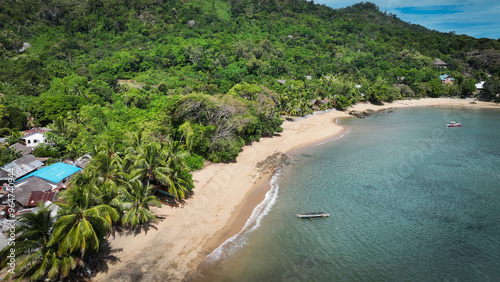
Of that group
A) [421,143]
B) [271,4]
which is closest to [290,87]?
[421,143]

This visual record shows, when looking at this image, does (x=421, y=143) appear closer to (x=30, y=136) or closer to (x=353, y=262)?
(x=353, y=262)

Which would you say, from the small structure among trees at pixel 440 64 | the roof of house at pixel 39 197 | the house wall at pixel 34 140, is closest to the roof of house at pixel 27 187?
the roof of house at pixel 39 197

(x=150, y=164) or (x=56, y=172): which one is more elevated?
(x=150, y=164)

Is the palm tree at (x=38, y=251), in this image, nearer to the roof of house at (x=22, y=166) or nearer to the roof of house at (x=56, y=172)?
the roof of house at (x=56, y=172)

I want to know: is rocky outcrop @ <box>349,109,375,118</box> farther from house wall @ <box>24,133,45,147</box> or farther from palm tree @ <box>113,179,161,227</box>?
house wall @ <box>24,133,45,147</box>

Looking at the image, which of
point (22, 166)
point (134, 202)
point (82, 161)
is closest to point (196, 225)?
point (134, 202)

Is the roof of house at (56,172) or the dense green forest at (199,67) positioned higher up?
the dense green forest at (199,67)

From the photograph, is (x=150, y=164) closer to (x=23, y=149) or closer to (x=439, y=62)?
(x=23, y=149)

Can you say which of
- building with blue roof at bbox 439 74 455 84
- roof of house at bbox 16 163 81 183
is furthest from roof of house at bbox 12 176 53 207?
building with blue roof at bbox 439 74 455 84
